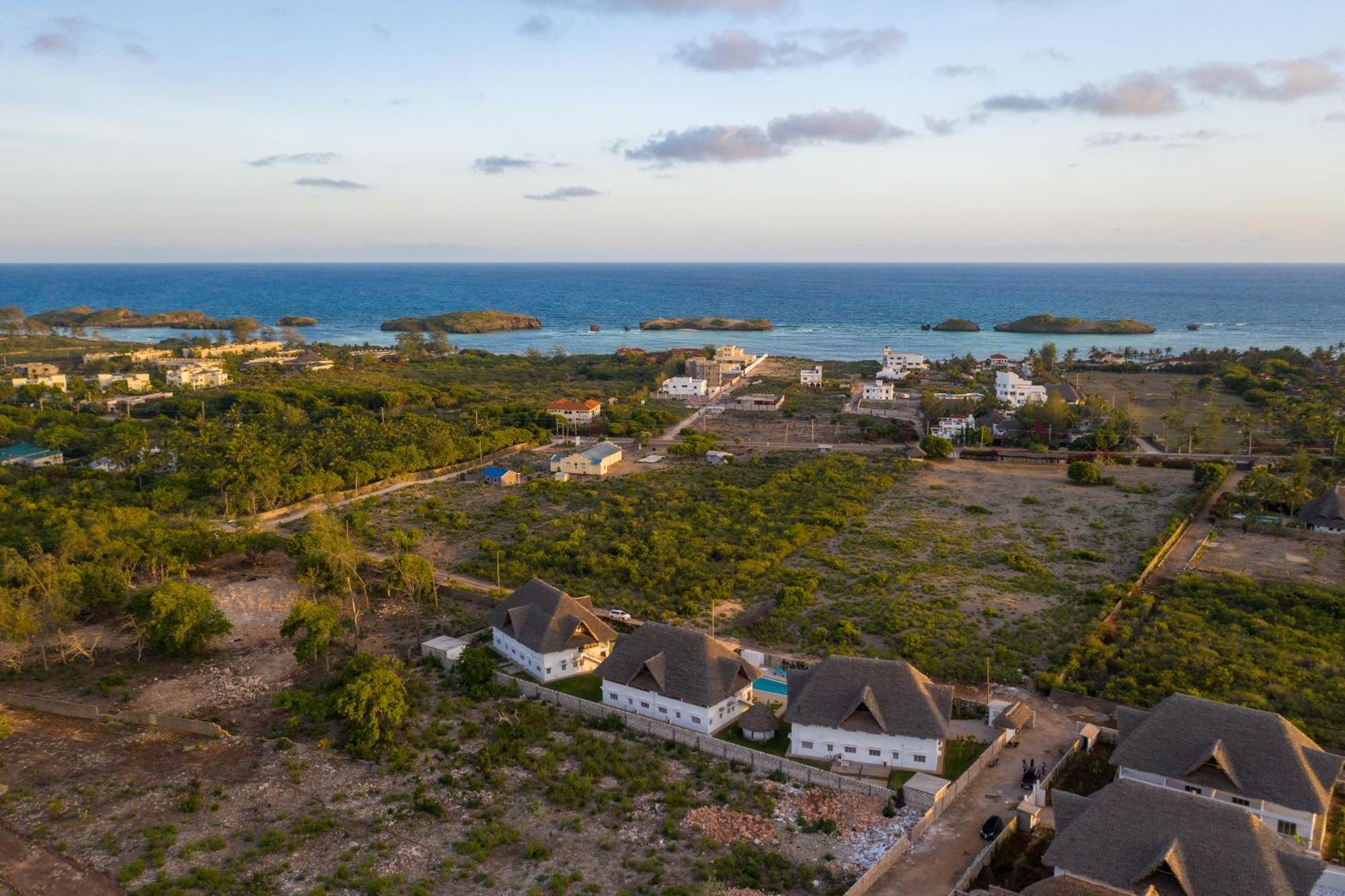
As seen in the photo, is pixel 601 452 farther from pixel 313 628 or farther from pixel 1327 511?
pixel 1327 511

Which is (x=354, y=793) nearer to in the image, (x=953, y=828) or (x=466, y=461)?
(x=953, y=828)

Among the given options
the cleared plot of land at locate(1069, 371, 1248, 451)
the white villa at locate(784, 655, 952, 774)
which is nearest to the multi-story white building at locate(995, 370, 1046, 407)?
the cleared plot of land at locate(1069, 371, 1248, 451)

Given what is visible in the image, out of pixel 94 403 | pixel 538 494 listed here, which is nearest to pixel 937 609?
pixel 538 494

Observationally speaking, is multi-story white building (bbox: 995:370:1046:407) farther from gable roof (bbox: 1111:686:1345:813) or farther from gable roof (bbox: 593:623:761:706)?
gable roof (bbox: 593:623:761:706)

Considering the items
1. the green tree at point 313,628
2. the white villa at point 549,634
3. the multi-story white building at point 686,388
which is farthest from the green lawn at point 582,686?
the multi-story white building at point 686,388

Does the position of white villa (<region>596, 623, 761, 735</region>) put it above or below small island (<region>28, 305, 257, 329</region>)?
below

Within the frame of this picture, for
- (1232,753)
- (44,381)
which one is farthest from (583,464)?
(44,381)

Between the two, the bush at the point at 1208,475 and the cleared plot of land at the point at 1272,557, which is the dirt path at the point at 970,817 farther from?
the bush at the point at 1208,475
